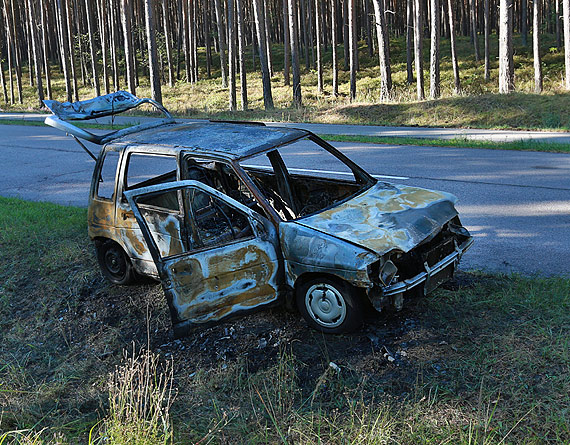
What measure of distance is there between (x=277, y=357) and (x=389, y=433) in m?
1.46

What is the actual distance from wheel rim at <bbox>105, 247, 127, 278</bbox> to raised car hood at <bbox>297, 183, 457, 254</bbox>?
253cm

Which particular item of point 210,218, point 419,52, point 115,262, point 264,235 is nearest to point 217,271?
point 264,235

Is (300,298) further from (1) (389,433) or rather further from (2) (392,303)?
(1) (389,433)

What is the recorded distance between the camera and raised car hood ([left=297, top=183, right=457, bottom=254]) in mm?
4852

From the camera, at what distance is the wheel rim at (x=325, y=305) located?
4.90 meters

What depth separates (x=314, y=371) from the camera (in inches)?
184

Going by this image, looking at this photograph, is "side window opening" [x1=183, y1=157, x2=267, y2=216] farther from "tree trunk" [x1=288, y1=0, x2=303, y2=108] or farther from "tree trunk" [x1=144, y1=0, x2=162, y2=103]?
"tree trunk" [x1=144, y1=0, x2=162, y2=103]

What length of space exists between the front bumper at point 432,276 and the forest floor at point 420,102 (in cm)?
1413

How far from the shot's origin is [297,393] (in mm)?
4414

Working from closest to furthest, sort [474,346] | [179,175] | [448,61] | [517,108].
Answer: [474,346] < [179,175] < [517,108] < [448,61]

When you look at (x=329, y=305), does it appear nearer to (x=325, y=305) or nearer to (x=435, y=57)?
(x=325, y=305)

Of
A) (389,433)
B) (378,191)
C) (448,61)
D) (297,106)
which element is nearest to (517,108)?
(297,106)

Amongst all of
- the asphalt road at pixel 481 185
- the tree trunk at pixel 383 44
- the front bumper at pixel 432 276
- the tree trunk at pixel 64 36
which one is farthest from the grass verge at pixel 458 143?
the tree trunk at pixel 64 36

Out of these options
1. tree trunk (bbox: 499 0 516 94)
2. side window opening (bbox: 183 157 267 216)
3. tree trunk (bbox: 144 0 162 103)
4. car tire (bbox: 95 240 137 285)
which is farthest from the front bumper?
tree trunk (bbox: 144 0 162 103)
